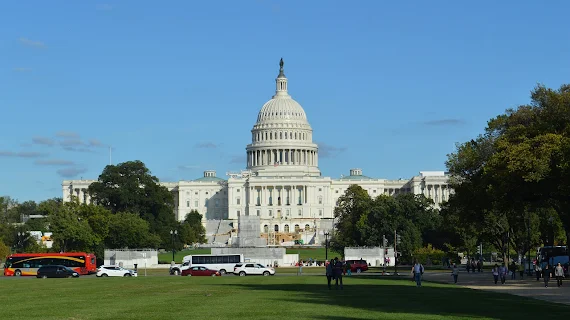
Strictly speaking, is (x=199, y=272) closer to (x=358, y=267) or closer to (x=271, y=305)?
(x=358, y=267)

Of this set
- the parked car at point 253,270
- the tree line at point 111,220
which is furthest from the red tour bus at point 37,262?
the tree line at point 111,220

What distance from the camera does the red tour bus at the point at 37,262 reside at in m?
86.1

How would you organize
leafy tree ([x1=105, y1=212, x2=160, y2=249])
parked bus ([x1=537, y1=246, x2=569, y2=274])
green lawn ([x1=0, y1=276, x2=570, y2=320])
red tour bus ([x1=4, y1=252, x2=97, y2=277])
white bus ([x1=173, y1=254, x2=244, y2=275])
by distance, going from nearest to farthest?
green lawn ([x1=0, y1=276, x2=570, y2=320]) → parked bus ([x1=537, y1=246, x2=569, y2=274]) → white bus ([x1=173, y1=254, x2=244, y2=275]) → red tour bus ([x1=4, y1=252, x2=97, y2=277]) → leafy tree ([x1=105, y1=212, x2=160, y2=249])

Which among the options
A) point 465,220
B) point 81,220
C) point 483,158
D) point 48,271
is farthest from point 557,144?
point 81,220

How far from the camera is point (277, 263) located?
11225 cm

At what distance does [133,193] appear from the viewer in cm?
13962

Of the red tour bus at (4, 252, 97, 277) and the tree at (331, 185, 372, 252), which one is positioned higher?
the tree at (331, 185, 372, 252)

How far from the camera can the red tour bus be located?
283 feet

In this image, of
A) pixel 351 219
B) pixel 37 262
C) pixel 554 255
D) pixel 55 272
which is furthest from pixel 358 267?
pixel 351 219

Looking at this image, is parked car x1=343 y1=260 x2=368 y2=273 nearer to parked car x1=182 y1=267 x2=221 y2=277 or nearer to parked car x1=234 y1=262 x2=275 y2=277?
parked car x1=234 y1=262 x2=275 y2=277

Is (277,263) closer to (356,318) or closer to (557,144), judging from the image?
(557,144)

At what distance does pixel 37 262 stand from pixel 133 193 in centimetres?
5228

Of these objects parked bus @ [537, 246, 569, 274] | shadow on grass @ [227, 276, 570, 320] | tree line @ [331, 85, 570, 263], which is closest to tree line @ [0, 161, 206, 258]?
tree line @ [331, 85, 570, 263]

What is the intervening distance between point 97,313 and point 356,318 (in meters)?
7.53
